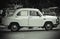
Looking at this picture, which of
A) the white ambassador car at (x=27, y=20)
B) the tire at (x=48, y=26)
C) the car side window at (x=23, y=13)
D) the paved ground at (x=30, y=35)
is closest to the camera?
the paved ground at (x=30, y=35)

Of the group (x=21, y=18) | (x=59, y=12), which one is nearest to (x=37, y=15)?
(x=21, y=18)

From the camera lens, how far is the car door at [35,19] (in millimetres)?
14203

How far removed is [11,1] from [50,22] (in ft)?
16.6

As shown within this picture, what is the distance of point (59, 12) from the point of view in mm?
18797

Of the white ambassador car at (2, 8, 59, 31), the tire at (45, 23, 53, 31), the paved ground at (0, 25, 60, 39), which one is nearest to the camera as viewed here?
the paved ground at (0, 25, 60, 39)

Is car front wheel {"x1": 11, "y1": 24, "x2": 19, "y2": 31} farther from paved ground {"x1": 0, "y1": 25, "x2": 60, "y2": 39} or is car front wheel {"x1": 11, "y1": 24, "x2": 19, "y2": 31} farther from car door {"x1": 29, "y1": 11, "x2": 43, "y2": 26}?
car door {"x1": 29, "y1": 11, "x2": 43, "y2": 26}

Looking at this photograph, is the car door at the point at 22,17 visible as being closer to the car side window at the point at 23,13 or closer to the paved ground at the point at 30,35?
the car side window at the point at 23,13

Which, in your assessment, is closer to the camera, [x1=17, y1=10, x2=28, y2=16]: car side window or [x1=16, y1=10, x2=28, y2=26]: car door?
[x1=16, y1=10, x2=28, y2=26]: car door

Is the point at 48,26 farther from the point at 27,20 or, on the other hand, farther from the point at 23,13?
the point at 23,13

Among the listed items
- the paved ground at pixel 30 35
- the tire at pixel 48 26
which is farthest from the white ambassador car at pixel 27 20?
the paved ground at pixel 30 35

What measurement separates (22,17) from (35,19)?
41.3 inches

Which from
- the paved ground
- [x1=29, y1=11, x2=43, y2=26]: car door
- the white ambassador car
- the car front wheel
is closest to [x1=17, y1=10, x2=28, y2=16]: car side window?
the white ambassador car

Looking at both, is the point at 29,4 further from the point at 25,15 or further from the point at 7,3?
the point at 25,15

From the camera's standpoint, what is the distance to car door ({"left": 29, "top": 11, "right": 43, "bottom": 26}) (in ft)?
46.6
